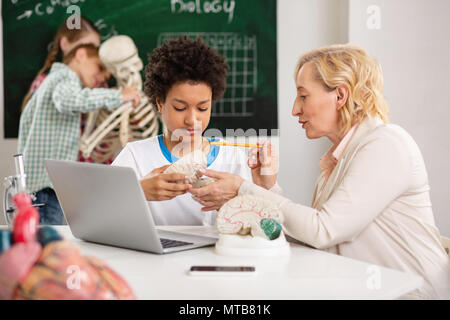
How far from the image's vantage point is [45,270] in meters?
0.89

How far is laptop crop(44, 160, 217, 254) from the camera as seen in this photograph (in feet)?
4.64

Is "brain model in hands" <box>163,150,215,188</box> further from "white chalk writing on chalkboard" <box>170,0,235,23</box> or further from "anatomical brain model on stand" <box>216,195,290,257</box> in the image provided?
"white chalk writing on chalkboard" <box>170,0,235,23</box>

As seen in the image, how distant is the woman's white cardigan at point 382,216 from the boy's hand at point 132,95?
2.08 m

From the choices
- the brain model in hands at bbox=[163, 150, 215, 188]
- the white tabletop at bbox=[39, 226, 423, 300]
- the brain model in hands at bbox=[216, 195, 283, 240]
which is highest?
the brain model in hands at bbox=[163, 150, 215, 188]

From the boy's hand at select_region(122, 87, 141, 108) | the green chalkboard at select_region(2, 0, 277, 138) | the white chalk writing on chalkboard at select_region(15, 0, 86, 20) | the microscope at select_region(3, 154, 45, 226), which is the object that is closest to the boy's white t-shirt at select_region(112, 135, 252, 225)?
the microscope at select_region(3, 154, 45, 226)

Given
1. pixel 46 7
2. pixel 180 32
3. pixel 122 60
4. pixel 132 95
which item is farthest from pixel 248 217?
pixel 46 7

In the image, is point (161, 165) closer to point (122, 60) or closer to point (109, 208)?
point (109, 208)

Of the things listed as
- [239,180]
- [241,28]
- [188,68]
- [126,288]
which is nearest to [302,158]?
[241,28]

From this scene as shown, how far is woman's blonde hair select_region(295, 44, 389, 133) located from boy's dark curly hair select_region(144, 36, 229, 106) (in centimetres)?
56

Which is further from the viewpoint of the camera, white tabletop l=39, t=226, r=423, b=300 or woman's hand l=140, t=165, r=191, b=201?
woman's hand l=140, t=165, r=191, b=201

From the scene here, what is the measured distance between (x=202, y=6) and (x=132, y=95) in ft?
2.77

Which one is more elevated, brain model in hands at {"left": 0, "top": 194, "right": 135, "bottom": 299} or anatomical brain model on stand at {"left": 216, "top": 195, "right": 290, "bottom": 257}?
brain model in hands at {"left": 0, "top": 194, "right": 135, "bottom": 299}

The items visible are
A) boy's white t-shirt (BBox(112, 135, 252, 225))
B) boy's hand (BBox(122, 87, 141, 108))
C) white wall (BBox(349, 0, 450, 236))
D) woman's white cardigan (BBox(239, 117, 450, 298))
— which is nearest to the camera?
woman's white cardigan (BBox(239, 117, 450, 298))

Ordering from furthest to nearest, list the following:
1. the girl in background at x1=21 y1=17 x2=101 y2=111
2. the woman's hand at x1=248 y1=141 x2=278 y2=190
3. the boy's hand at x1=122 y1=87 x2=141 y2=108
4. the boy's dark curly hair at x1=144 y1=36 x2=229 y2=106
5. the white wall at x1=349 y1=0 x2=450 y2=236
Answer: the girl in background at x1=21 y1=17 x2=101 y2=111, the boy's hand at x1=122 y1=87 x2=141 y2=108, the white wall at x1=349 y1=0 x2=450 y2=236, the boy's dark curly hair at x1=144 y1=36 x2=229 y2=106, the woman's hand at x1=248 y1=141 x2=278 y2=190
